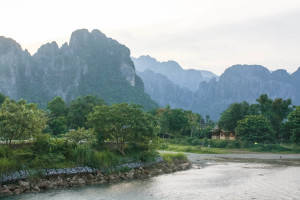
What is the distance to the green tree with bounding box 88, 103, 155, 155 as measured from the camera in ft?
128

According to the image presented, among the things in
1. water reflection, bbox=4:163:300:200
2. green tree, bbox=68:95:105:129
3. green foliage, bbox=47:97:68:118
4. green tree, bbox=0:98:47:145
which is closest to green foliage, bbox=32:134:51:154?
green tree, bbox=0:98:47:145

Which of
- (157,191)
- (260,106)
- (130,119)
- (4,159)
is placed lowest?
(157,191)

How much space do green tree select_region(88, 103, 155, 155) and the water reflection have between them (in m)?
6.25

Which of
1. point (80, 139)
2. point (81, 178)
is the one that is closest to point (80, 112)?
point (80, 139)

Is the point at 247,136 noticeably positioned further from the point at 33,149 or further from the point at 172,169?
the point at 33,149

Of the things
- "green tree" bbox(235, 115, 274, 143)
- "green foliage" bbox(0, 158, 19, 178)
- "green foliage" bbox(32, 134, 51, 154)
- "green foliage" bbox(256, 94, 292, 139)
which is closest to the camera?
"green foliage" bbox(0, 158, 19, 178)

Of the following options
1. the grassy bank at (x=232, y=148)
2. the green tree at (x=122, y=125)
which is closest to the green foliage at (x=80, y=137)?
the green tree at (x=122, y=125)

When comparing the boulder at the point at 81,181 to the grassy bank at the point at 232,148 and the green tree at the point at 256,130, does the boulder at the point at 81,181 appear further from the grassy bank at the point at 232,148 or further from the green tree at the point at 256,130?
the green tree at the point at 256,130

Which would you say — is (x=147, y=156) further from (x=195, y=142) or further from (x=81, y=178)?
(x=195, y=142)

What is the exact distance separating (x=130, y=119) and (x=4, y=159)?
16105mm

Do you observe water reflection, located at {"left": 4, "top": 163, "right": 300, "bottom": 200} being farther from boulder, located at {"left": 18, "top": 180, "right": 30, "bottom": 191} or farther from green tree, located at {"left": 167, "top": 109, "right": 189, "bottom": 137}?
green tree, located at {"left": 167, "top": 109, "right": 189, "bottom": 137}

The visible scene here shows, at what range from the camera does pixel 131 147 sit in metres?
41.2

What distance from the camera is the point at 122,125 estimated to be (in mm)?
39000

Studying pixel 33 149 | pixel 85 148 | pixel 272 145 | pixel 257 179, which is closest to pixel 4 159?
pixel 33 149
